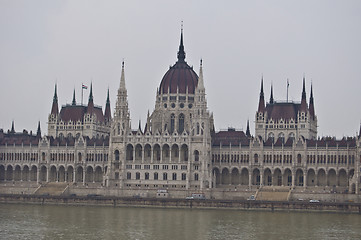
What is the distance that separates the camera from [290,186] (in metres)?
169

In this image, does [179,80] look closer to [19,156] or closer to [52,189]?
[52,189]

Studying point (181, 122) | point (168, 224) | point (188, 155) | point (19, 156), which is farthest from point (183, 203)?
point (19, 156)

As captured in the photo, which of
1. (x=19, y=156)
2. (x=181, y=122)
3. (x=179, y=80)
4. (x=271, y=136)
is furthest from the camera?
(x=179, y=80)

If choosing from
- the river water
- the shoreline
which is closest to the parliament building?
the shoreline

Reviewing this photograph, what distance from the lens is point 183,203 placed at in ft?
513

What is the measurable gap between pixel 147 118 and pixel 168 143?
17.8 metres

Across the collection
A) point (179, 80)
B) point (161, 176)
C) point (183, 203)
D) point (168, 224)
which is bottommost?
point (168, 224)

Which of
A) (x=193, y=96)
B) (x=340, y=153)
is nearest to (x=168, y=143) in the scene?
(x=193, y=96)

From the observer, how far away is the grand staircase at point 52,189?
570 feet

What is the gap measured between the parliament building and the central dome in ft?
0.70

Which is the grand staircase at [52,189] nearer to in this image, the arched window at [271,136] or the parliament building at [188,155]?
the parliament building at [188,155]

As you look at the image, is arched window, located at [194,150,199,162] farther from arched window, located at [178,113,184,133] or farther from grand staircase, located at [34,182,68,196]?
grand staircase, located at [34,182,68,196]

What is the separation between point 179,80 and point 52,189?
3726cm

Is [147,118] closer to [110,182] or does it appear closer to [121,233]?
[110,182]
